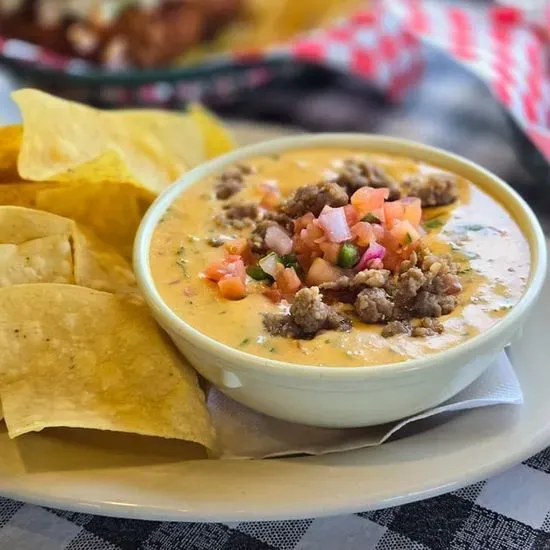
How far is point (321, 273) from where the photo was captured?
1.72 m

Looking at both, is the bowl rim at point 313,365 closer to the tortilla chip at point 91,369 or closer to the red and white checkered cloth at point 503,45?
the tortilla chip at point 91,369

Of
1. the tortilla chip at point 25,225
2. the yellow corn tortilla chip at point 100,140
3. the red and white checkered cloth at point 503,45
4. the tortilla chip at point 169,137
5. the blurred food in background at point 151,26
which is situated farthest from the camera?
the blurred food in background at point 151,26

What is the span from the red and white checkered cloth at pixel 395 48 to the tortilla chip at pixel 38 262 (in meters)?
1.42

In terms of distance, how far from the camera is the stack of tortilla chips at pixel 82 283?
1.66 meters

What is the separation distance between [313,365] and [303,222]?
429 mm

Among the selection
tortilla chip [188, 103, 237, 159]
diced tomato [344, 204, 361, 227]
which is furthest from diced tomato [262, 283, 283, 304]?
tortilla chip [188, 103, 237, 159]

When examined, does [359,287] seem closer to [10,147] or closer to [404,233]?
[404,233]

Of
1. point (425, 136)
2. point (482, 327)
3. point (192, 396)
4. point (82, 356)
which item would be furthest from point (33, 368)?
point (425, 136)

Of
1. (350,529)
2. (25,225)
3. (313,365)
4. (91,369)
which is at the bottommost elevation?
(350,529)

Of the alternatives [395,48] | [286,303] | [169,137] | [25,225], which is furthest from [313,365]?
[395,48]

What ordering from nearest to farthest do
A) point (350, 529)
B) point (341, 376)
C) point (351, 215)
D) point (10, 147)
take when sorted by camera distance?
1. point (341, 376)
2. point (350, 529)
3. point (351, 215)
4. point (10, 147)

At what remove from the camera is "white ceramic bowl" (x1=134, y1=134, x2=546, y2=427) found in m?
1.50

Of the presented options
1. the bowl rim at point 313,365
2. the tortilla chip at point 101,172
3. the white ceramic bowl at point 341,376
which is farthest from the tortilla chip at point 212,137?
the white ceramic bowl at point 341,376

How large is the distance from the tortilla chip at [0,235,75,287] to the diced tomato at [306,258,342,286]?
57 cm
